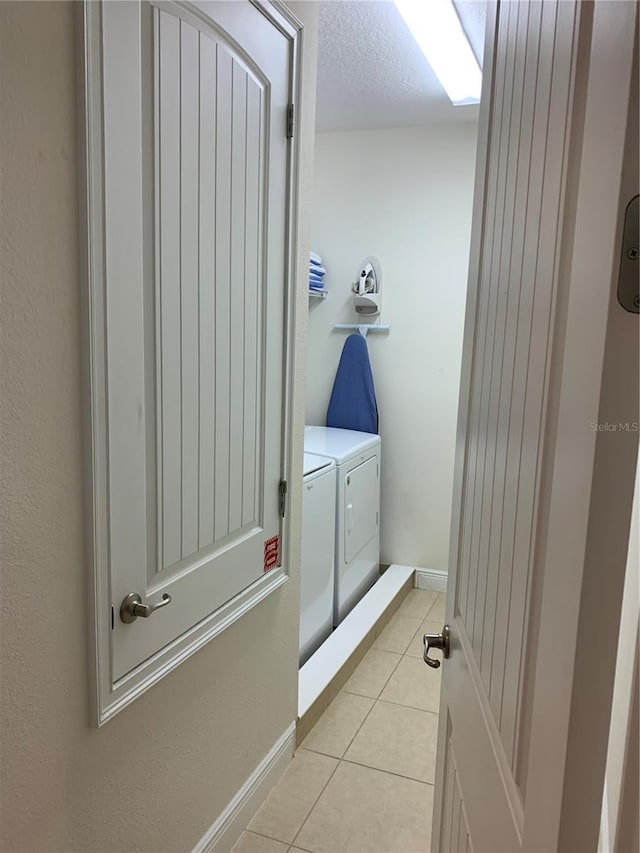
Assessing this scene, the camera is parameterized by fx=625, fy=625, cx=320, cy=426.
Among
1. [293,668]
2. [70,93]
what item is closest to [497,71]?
[70,93]

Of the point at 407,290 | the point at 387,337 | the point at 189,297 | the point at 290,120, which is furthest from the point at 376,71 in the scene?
the point at 189,297

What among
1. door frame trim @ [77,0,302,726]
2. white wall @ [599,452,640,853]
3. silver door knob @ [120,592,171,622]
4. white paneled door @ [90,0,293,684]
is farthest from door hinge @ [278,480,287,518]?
white wall @ [599,452,640,853]

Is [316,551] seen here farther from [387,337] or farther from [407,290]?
[407,290]

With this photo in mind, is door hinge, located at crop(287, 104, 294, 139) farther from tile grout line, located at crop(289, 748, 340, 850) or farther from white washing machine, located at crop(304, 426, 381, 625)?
tile grout line, located at crop(289, 748, 340, 850)

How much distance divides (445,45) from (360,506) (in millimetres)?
2049

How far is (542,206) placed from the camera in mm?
679

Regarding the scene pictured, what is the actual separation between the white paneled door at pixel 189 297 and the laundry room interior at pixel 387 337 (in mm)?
1242

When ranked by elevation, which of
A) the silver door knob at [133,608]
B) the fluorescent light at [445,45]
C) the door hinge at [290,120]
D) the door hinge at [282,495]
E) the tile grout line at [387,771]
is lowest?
the tile grout line at [387,771]

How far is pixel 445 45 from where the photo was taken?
243cm

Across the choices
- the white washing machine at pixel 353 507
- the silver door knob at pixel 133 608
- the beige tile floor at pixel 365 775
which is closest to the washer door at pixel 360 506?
the white washing machine at pixel 353 507

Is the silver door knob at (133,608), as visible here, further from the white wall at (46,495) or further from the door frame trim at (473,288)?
the door frame trim at (473,288)

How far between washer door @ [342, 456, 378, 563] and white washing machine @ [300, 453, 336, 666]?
174mm

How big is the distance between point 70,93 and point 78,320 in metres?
0.37

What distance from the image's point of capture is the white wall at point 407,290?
3365 mm
